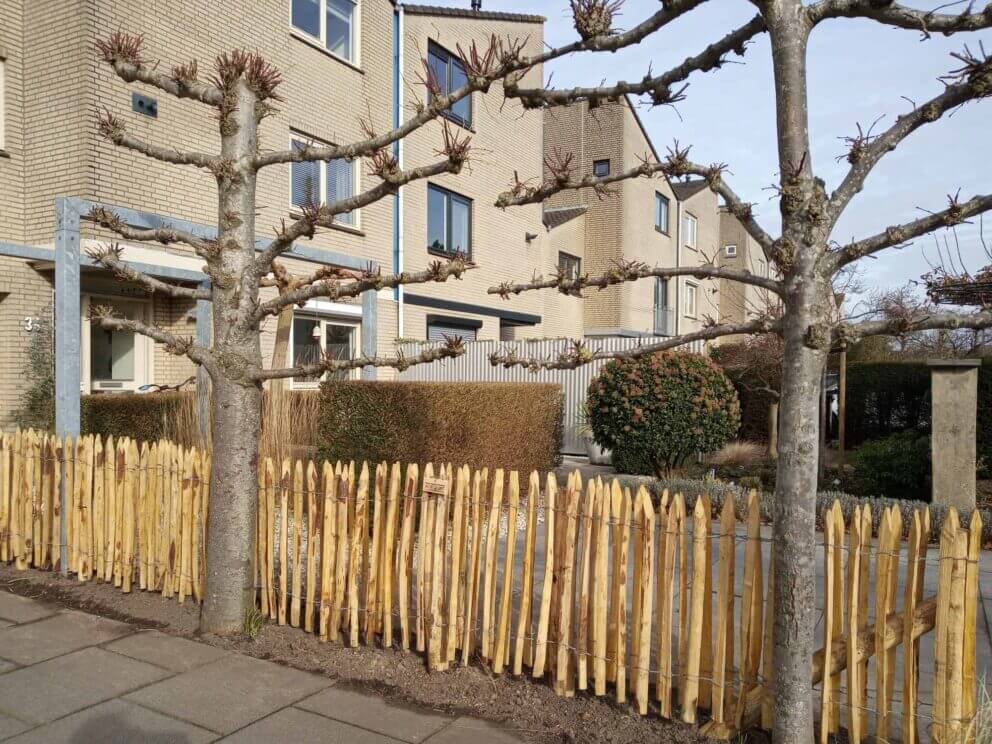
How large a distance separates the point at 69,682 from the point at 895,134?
4.63 m

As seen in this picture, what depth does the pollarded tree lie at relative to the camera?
302 centimetres

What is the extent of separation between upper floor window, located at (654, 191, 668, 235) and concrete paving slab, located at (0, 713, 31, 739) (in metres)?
27.3

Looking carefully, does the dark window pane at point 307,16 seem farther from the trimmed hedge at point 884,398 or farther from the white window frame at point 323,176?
the trimmed hedge at point 884,398

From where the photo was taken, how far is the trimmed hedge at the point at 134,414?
8523 millimetres


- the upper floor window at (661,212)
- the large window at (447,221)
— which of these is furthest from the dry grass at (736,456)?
the upper floor window at (661,212)

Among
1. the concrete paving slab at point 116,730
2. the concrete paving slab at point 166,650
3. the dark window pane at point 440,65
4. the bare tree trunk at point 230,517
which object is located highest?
the dark window pane at point 440,65

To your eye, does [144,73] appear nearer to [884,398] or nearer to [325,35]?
[325,35]

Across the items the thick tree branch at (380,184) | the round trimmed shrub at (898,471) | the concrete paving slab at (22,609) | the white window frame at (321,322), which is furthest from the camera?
the white window frame at (321,322)

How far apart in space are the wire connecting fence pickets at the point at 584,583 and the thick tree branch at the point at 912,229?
1.04 meters

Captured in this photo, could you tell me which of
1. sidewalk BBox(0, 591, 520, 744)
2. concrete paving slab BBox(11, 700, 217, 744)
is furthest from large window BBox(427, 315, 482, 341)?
concrete paving slab BBox(11, 700, 217, 744)

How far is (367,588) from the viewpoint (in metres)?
4.42

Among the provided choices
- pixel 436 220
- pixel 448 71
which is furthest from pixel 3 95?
pixel 448 71

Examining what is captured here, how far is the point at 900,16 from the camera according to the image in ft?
9.84

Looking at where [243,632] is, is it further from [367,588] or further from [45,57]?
[45,57]
